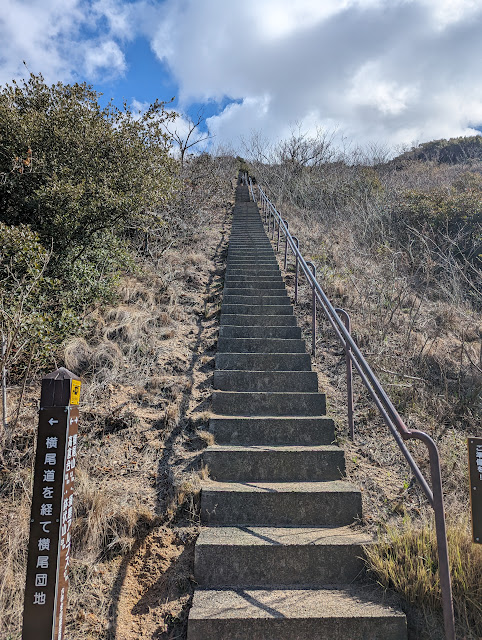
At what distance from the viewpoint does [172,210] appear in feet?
32.1

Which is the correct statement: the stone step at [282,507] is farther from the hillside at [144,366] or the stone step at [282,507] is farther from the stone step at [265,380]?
the stone step at [265,380]

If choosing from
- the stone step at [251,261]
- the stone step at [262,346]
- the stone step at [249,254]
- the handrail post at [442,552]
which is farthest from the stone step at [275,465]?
the stone step at [249,254]

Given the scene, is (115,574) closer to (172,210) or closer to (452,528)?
(452,528)

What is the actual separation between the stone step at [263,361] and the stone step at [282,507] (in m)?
1.93

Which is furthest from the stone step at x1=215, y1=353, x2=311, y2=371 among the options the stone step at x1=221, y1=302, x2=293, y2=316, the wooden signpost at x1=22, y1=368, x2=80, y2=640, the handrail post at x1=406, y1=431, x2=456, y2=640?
the wooden signpost at x1=22, y1=368, x2=80, y2=640

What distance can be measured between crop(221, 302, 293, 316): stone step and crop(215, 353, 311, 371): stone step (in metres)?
1.49

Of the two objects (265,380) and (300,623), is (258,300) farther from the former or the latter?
(300,623)

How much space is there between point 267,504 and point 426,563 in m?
1.21

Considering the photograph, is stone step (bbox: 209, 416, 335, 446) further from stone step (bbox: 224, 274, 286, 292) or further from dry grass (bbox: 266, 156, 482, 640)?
stone step (bbox: 224, 274, 286, 292)

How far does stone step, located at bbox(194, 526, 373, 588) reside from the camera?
2.84m

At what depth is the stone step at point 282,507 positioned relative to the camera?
10.6 ft

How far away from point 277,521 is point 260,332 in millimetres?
2953

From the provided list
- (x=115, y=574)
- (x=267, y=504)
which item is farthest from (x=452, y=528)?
(x=115, y=574)

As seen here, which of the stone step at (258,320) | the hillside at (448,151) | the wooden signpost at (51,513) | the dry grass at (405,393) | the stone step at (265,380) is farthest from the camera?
the hillside at (448,151)
